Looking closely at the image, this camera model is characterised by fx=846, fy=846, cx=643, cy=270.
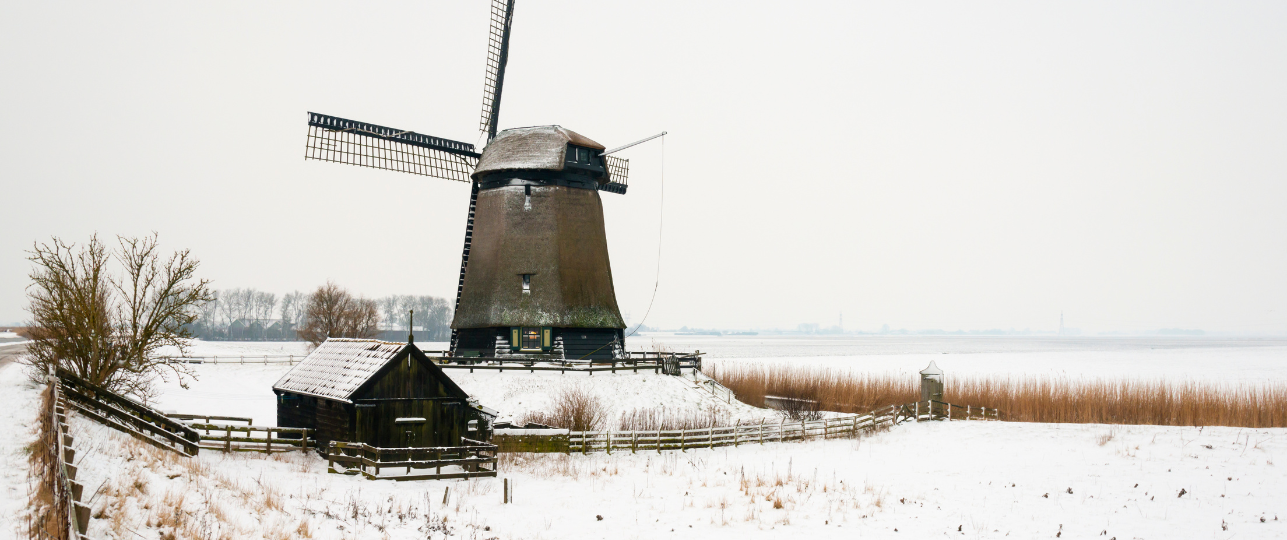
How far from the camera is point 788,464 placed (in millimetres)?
21984

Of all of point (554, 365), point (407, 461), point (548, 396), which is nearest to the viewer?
point (407, 461)

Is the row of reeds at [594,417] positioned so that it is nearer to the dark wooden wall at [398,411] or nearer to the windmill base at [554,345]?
the windmill base at [554,345]

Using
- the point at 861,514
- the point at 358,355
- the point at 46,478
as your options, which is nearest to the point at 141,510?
the point at 46,478

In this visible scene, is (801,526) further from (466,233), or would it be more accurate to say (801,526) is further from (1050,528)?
(466,233)

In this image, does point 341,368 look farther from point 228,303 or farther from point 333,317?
point 228,303

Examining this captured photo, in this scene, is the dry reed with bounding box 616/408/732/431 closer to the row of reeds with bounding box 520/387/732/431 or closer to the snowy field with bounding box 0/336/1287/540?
the row of reeds with bounding box 520/387/732/431

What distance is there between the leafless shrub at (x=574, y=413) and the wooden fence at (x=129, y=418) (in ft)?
36.7

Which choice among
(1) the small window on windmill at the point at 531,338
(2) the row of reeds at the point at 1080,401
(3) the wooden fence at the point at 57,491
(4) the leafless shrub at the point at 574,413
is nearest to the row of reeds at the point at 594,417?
(4) the leafless shrub at the point at 574,413

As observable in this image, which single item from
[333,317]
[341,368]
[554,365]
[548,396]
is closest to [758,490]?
[341,368]

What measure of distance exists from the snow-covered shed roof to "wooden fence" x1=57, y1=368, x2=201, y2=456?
3457mm

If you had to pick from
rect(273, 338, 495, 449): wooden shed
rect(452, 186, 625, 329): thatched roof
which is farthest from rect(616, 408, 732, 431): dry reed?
rect(273, 338, 495, 449): wooden shed

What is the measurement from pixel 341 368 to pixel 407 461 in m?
4.56

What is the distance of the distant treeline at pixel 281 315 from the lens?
433ft

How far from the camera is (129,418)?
739 inches
